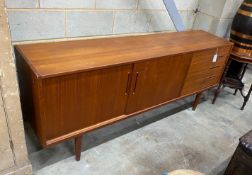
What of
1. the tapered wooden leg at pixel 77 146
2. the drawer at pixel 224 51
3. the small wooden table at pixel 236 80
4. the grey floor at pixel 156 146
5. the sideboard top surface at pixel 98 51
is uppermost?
the sideboard top surface at pixel 98 51

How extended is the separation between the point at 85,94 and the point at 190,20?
1842 mm

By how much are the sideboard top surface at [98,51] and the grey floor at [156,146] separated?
2.47ft

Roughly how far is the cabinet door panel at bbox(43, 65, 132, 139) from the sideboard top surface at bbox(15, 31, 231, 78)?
57mm

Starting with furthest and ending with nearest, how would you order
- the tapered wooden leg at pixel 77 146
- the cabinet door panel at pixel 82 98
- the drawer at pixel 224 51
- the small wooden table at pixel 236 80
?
the small wooden table at pixel 236 80
the drawer at pixel 224 51
the tapered wooden leg at pixel 77 146
the cabinet door panel at pixel 82 98

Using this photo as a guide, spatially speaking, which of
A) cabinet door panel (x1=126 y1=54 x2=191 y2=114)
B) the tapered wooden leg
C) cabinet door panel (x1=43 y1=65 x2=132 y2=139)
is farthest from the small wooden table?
the tapered wooden leg

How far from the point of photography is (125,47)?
1.79m

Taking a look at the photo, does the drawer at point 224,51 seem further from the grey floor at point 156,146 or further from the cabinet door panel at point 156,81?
the grey floor at point 156,146

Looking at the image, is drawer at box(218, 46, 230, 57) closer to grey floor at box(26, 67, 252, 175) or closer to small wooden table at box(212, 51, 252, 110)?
small wooden table at box(212, 51, 252, 110)

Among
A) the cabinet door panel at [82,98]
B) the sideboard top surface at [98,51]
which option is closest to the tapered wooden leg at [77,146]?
the cabinet door panel at [82,98]

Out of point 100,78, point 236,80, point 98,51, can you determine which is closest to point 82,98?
point 100,78

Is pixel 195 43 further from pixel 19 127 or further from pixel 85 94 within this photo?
pixel 19 127

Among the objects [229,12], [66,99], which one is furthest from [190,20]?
[66,99]

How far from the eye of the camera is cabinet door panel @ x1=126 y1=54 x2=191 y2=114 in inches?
66.7

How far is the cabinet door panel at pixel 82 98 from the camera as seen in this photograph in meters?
1.34
